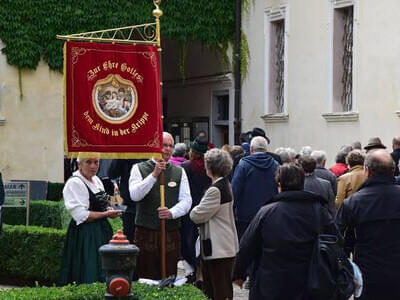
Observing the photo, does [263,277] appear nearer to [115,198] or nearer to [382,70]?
[115,198]

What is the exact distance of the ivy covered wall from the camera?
22.9 metres

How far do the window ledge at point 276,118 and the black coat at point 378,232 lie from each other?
46.0ft

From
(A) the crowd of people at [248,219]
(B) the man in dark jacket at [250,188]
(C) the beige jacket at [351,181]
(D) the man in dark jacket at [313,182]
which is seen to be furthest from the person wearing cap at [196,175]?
(C) the beige jacket at [351,181]

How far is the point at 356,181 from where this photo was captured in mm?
12016

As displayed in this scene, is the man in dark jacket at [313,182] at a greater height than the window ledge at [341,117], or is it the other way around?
the window ledge at [341,117]

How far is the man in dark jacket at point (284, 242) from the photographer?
24.0 feet

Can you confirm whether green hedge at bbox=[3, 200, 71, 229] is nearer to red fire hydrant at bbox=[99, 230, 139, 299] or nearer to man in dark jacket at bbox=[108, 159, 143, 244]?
man in dark jacket at bbox=[108, 159, 143, 244]

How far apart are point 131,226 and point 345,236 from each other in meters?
3.47

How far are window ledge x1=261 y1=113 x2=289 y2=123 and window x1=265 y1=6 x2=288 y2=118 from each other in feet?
0.17

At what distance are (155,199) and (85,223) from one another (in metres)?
0.93

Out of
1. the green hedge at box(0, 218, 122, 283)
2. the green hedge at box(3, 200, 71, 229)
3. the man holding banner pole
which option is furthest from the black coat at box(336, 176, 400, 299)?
the green hedge at box(3, 200, 71, 229)

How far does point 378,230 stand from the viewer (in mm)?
8148

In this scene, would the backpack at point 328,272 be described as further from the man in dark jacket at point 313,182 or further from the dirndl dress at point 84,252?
the man in dark jacket at point 313,182

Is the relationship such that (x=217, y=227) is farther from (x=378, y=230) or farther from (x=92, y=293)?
(x=92, y=293)
